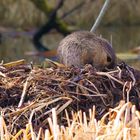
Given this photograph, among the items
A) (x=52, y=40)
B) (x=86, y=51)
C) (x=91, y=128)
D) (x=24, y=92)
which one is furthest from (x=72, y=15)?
(x=91, y=128)

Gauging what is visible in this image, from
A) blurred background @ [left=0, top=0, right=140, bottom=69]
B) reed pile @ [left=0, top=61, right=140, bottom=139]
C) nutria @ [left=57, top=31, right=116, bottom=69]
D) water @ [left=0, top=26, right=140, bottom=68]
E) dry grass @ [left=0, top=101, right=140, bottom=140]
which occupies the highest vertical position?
blurred background @ [left=0, top=0, right=140, bottom=69]

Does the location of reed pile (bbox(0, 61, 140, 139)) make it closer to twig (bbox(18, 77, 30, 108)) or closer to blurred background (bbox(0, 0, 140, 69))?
twig (bbox(18, 77, 30, 108))

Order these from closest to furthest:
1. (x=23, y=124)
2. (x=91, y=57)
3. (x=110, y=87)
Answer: (x=23, y=124) → (x=110, y=87) → (x=91, y=57)

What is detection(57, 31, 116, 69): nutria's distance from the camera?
20.6ft

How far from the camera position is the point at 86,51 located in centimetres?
652

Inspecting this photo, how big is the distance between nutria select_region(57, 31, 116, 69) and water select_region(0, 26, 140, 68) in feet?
22.8

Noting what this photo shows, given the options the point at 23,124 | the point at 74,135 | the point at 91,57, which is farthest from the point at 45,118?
the point at 91,57

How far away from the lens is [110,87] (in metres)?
5.09

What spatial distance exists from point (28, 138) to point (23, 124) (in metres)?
0.32

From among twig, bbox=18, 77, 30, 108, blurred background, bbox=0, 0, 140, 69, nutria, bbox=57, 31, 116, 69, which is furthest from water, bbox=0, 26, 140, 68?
twig, bbox=18, 77, 30, 108

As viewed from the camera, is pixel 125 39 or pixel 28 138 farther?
pixel 125 39

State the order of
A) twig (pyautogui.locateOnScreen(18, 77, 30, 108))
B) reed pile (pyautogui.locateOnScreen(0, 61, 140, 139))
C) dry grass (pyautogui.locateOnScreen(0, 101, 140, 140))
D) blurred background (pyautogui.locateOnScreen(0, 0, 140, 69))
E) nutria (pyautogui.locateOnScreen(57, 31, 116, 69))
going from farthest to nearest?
blurred background (pyautogui.locateOnScreen(0, 0, 140, 69)) < nutria (pyautogui.locateOnScreen(57, 31, 116, 69)) < twig (pyautogui.locateOnScreen(18, 77, 30, 108)) < reed pile (pyautogui.locateOnScreen(0, 61, 140, 139)) < dry grass (pyautogui.locateOnScreen(0, 101, 140, 140))

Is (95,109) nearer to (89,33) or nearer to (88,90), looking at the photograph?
(88,90)

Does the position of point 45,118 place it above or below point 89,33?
below
